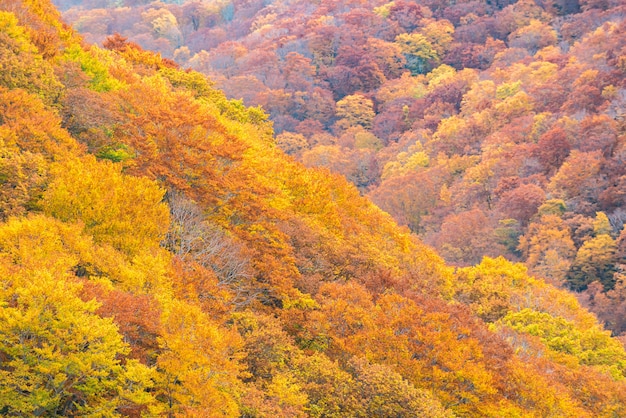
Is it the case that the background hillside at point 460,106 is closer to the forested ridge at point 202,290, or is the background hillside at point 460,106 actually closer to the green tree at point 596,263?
the green tree at point 596,263

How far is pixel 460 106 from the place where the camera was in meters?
108

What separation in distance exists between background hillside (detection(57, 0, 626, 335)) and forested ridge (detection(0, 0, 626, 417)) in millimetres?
24864

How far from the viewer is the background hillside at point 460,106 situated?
69875 mm

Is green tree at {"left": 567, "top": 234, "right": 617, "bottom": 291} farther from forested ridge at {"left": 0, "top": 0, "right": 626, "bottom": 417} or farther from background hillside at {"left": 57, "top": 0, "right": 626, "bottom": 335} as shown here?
forested ridge at {"left": 0, "top": 0, "right": 626, "bottom": 417}

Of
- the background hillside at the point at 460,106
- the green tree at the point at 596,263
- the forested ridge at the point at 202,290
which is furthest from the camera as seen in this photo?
the background hillside at the point at 460,106

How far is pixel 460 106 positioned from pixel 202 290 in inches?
3403

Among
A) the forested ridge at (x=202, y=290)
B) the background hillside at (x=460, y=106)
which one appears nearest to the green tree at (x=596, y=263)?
the background hillside at (x=460, y=106)

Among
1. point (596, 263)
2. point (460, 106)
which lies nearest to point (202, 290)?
point (596, 263)

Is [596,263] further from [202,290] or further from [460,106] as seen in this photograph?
[460,106]

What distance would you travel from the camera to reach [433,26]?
136m

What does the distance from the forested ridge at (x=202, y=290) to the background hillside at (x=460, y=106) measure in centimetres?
2486

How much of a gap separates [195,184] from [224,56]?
11454 centimetres

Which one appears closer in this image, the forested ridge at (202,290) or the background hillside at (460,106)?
the forested ridge at (202,290)

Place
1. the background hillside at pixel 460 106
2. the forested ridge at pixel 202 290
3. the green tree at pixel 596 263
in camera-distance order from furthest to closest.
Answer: the background hillside at pixel 460 106
the green tree at pixel 596 263
the forested ridge at pixel 202 290
